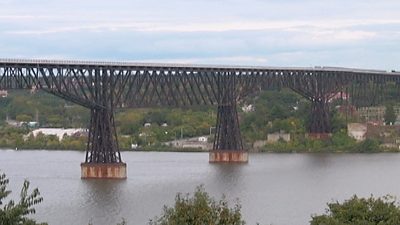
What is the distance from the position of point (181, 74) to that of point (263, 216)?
38.8 meters

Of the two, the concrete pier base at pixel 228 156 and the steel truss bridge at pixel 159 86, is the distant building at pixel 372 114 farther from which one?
the concrete pier base at pixel 228 156

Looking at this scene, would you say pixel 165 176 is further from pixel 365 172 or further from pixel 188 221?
Answer: pixel 188 221

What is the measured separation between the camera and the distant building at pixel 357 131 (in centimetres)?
11306

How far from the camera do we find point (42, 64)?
70.4 metres

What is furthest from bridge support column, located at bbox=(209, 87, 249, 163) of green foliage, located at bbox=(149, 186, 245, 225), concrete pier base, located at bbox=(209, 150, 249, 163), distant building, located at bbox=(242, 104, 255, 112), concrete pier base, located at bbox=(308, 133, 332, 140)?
green foliage, located at bbox=(149, 186, 245, 225)

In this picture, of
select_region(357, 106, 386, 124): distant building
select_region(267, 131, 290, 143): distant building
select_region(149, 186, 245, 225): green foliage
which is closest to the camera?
select_region(149, 186, 245, 225): green foliage

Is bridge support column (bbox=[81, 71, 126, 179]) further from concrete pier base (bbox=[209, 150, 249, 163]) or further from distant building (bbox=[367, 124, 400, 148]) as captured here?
distant building (bbox=[367, 124, 400, 148])

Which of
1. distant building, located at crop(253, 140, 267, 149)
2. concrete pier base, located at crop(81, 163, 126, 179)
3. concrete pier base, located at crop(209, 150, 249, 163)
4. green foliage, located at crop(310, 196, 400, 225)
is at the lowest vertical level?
green foliage, located at crop(310, 196, 400, 225)

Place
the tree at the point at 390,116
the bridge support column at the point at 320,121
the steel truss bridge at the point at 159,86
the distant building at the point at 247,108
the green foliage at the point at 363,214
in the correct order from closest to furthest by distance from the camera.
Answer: the green foliage at the point at 363,214 < the steel truss bridge at the point at 159,86 < the bridge support column at the point at 320,121 < the tree at the point at 390,116 < the distant building at the point at 247,108

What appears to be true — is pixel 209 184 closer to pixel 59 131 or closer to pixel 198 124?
pixel 198 124

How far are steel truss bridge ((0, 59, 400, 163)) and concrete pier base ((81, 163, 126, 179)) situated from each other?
1.92 ft

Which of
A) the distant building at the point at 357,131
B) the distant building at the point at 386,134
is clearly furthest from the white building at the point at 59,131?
the distant building at the point at 386,134

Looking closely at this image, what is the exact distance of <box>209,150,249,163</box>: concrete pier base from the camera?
90.8 meters

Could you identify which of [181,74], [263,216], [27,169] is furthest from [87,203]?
[181,74]
